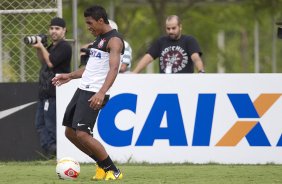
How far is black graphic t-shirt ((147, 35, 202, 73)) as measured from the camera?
14.6 metres

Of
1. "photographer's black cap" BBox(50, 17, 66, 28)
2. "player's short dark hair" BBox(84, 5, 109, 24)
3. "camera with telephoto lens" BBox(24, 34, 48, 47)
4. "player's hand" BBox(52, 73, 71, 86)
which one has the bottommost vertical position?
"player's hand" BBox(52, 73, 71, 86)

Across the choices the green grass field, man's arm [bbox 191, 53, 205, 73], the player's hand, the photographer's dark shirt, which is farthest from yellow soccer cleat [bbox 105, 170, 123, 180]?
man's arm [bbox 191, 53, 205, 73]

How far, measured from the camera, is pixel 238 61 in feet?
119

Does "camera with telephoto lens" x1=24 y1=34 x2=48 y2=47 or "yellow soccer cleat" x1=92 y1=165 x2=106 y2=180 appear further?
"camera with telephoto lens" x1=24 y1=34 x2=48 y2=47

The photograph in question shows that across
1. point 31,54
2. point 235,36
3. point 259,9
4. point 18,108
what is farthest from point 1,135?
point 235,36

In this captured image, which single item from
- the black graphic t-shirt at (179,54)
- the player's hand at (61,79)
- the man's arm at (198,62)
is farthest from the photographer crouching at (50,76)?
the player's hand at (61,79)

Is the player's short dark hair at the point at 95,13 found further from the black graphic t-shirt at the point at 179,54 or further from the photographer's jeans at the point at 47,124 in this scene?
the black graphic t-shirt at the point at 179,54

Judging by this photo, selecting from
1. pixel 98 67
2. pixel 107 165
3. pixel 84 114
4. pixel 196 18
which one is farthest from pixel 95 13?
pixel 196 18

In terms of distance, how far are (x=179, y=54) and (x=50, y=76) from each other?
6.35 ft

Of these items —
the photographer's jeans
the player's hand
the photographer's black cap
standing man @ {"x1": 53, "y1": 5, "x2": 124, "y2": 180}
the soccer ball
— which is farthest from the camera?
the photographer's jeans

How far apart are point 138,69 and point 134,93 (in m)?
0.85

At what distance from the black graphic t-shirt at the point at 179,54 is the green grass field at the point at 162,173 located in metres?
1.62

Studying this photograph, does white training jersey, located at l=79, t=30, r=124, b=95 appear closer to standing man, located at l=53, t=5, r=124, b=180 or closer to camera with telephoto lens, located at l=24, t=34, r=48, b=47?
standing man, located at l=53, t=5, r=124, b=180

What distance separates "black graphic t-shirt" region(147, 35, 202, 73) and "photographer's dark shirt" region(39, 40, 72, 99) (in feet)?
4.69
